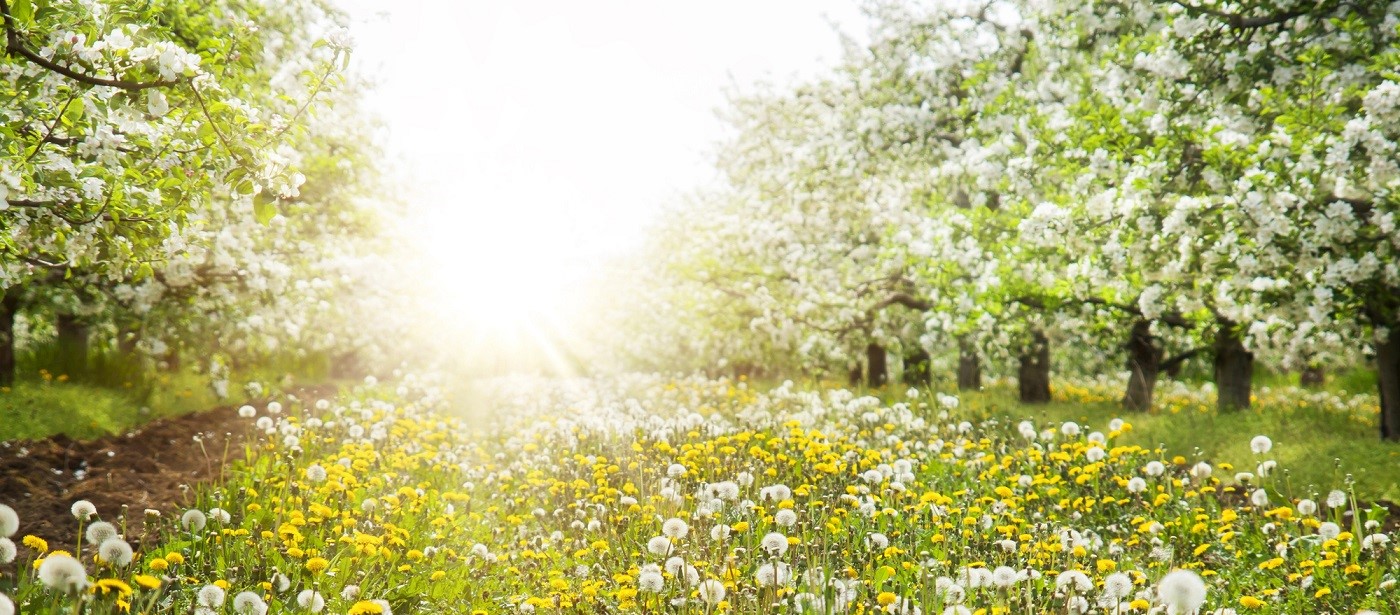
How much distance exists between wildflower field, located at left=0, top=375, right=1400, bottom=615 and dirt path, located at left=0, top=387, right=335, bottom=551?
0.19 m

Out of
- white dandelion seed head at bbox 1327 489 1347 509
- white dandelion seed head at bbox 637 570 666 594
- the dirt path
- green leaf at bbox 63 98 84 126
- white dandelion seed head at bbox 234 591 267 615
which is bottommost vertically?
the dirt path

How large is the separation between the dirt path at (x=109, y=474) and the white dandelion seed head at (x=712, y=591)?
4.03 meters

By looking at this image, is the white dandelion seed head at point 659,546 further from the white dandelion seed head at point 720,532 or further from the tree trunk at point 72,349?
the tree trunk at point 72,349

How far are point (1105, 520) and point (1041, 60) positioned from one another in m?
10.3

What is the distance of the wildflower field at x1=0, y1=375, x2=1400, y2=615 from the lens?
4.62 m

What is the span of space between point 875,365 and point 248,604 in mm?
16956

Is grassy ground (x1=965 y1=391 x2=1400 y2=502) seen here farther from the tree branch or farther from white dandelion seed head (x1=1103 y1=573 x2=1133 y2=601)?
the tree branch

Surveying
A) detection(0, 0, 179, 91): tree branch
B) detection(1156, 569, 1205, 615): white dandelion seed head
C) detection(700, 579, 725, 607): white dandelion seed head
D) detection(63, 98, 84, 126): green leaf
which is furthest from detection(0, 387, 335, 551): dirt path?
detection(1156, 569, 1205, 615): white dandelion seed head

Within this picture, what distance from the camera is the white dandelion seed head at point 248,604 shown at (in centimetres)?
419

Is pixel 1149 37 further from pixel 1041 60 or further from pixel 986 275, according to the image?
pixel 1041 60

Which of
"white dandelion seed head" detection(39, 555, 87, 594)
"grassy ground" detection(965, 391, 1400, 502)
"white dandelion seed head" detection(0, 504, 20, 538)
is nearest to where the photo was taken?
"white dandelion seed head" detection(39, 555, 87, 594)

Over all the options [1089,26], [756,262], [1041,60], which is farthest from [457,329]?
[1089,26]

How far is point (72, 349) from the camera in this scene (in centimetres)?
1552

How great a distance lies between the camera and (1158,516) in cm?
706
